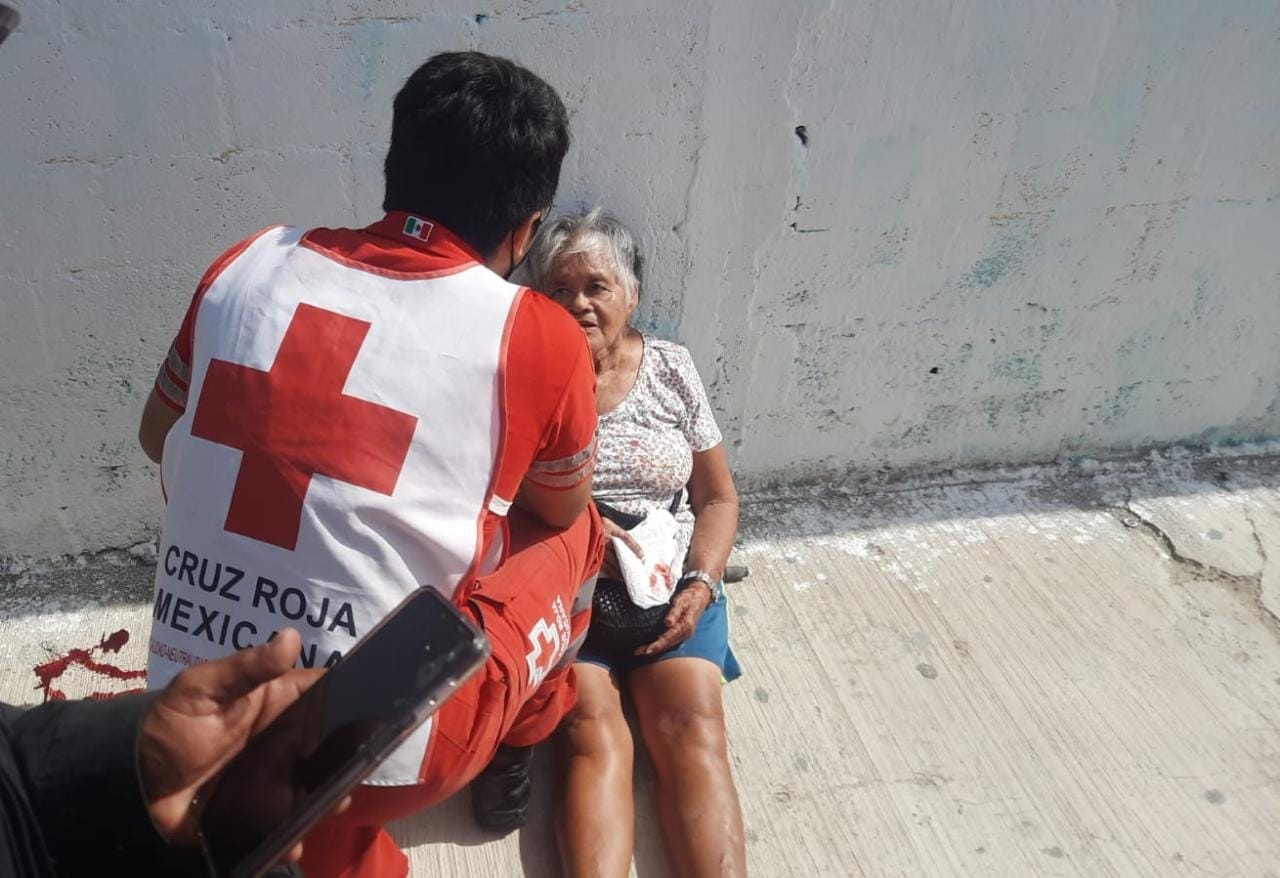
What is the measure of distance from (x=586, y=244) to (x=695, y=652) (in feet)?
3.03

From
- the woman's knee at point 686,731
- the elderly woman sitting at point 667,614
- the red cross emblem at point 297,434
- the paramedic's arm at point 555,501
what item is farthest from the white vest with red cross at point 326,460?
the woman's knee at point 686,731

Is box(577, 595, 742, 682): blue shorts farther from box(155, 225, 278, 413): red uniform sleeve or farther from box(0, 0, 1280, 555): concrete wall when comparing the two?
box(155, 225, 278, 413): red uniform sleeve

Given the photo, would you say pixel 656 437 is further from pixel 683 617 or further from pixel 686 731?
pixel 686 731

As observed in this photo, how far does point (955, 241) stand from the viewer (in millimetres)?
2637

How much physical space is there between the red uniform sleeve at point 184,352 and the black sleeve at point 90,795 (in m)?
0.64

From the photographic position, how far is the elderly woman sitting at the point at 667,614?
77.2 inches

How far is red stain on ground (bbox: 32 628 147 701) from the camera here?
2.24m

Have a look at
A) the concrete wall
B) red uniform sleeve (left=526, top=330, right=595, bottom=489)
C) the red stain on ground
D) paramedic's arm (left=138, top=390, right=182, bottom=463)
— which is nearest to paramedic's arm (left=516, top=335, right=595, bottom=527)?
red uniform sleeve (left=526, top=330, right=595, bottom=489)

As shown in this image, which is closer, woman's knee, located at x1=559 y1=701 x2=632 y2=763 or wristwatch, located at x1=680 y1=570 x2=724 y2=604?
woman's knee, located at x1=559 y1=701 x2=632 y2=763

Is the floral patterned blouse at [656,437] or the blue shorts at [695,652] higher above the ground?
the floral patterned blouse at [656,437]

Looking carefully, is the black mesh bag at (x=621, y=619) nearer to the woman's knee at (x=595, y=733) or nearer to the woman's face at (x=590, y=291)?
the woman's knee at (x=595, y=733)

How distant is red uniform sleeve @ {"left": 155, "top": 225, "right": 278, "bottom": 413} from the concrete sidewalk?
0.92 m

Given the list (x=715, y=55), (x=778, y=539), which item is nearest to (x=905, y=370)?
(x=778, y=539)

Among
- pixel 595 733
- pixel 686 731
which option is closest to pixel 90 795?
pixel 595 733
